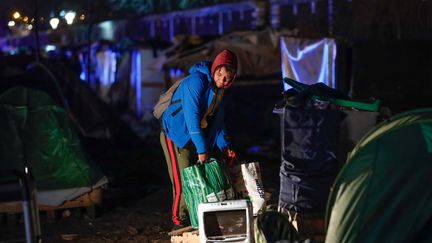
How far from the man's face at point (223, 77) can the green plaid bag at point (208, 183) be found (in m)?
0.81

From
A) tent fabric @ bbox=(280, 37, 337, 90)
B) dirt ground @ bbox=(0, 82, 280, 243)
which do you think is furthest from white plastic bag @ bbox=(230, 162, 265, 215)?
tent fabric @ bbox=(280, 37, 337, 90)

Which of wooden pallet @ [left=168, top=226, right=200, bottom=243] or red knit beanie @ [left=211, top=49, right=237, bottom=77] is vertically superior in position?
red knit beanie @ [left=211, top=49, right=237, bottom=77]

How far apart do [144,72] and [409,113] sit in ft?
51.3

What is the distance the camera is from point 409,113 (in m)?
4.44

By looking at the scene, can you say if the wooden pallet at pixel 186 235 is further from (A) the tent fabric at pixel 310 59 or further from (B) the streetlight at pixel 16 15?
(B) the streetlight at pixel 16 15

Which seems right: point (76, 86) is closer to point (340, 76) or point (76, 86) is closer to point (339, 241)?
point (340, 76)

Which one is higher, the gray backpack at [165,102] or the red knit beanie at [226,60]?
the red knit beanie at [226,60]

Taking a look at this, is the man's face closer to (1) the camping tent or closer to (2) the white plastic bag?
(2) the white plastic bag

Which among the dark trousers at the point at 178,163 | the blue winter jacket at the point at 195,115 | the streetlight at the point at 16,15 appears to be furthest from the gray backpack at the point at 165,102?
the streetlight at the point at 16,15

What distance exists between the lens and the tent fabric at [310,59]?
424 inches

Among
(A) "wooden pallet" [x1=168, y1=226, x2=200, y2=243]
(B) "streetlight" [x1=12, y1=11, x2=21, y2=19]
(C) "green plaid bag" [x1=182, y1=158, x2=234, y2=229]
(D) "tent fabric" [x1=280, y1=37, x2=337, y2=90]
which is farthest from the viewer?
(B) "streetlight" [x1=12, y1=11, x2=21, y2=19]

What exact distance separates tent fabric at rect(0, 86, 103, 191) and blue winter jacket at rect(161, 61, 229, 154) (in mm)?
1772

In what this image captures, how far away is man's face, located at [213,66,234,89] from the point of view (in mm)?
6000

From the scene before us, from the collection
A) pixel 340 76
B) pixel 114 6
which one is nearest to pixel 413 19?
pixel 340 76
